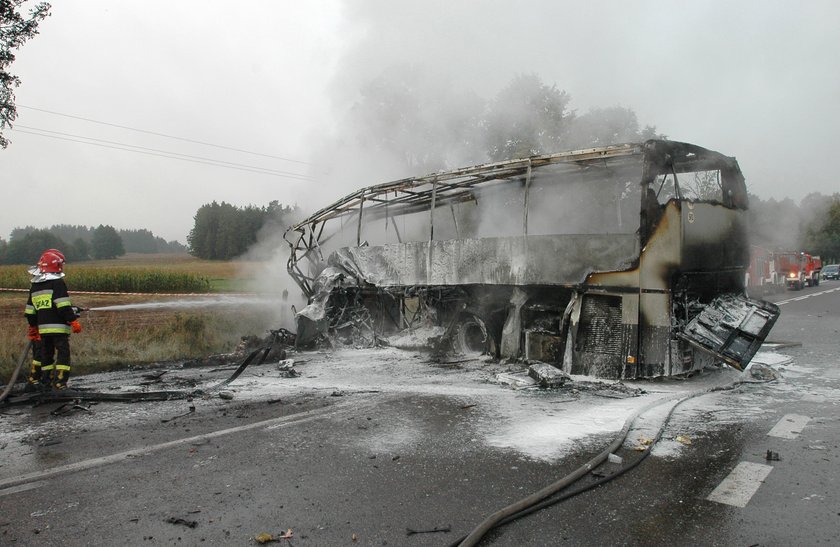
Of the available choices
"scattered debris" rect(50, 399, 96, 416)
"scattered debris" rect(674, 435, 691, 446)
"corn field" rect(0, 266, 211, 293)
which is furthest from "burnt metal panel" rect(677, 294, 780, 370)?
"corn field" rect(0, 266, 211, 293)

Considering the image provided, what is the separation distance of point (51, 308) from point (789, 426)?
27.7ft

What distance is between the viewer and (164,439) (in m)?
4.82

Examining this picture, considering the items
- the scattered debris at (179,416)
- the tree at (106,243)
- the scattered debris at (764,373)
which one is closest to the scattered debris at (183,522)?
the scattered debris at (179,416)

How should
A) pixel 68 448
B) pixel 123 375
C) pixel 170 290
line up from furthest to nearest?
pixel 170 290 → pixel 123 375 → pixel 68 448

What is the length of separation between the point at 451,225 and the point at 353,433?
7078 mm

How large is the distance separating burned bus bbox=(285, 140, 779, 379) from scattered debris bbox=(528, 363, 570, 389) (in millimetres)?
471

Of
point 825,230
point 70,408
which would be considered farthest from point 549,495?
point 825,230

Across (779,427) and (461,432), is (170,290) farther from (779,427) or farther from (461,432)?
(779,427)

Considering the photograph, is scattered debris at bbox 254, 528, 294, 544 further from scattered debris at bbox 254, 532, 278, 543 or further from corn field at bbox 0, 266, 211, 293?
corn field at bbox 0, 266, 211, 293

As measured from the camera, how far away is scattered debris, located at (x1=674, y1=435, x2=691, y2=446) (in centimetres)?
461

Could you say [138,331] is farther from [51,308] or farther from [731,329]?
[731,329]

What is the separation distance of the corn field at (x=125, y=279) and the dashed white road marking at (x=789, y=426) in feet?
66.5

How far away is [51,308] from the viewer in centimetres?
688

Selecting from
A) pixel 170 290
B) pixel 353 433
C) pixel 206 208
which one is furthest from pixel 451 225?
pixel 206 208
